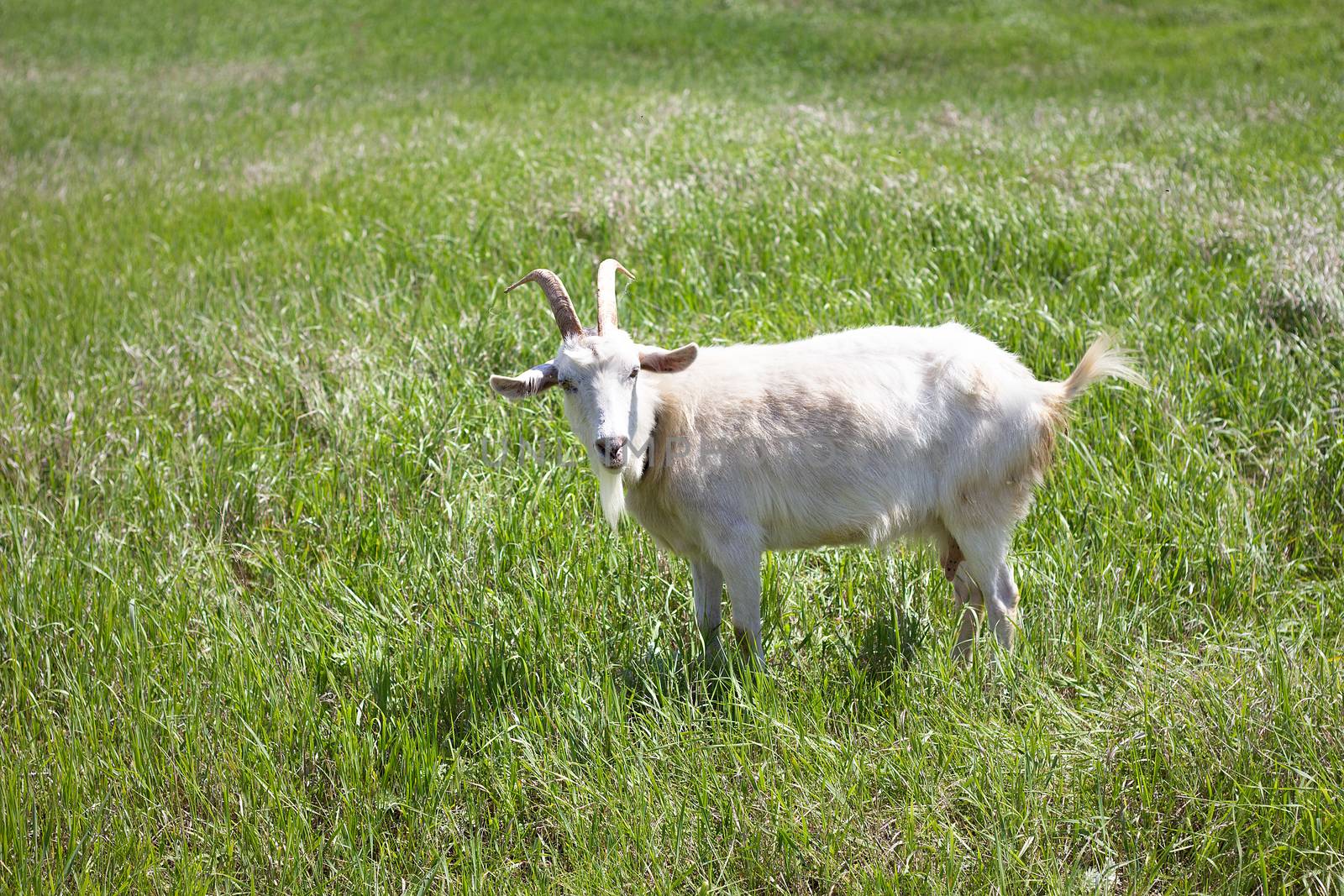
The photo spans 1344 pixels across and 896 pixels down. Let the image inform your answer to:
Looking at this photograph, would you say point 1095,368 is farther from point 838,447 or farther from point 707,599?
point 707,599

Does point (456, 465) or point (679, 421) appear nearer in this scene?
point (679, 421)

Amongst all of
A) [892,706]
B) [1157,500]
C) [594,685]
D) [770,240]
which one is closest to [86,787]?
[594,685]

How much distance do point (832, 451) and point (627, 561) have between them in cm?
114

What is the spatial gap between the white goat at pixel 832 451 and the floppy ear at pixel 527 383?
0.20 m

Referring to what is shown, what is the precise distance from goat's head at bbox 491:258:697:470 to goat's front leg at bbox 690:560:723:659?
0.71 meters

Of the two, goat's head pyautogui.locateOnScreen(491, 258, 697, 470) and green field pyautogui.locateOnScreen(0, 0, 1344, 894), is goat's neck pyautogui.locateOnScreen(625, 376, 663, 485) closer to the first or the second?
goat's head pyautogui.locateOnScreen(491, 258, 697, 470)

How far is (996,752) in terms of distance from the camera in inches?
131

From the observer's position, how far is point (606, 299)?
387 cm

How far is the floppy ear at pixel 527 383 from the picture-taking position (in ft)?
11.8

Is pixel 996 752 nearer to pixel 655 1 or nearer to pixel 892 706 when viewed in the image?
pixel 892 706

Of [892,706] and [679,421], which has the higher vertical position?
[679,421]

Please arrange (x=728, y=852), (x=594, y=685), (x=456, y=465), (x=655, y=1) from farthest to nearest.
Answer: (x=655, y=1)
(x=456, y=465)
(x=594, y=685)
(x=728, y=852)

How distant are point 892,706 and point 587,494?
1994mm

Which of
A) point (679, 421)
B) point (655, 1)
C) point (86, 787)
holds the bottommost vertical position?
point (86, 787)
